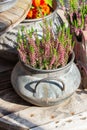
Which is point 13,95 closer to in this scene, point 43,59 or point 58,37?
point 43,59

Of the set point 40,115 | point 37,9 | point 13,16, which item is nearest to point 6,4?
point 13,16

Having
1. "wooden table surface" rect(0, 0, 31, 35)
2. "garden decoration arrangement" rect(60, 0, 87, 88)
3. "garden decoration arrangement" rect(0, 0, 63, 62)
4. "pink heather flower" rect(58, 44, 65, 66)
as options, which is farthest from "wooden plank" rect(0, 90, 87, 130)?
"wooden table surface" rect(0, 0, 31, 35)

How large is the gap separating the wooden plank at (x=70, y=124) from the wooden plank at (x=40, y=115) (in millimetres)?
27

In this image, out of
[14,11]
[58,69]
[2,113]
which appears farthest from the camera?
[2,113]

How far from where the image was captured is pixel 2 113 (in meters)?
2.37

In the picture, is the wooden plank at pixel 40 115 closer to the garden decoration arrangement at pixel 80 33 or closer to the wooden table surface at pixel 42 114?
the wooden table surface at pixel 42 114

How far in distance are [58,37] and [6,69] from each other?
62cm

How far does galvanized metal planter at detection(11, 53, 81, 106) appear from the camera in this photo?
7.34ft

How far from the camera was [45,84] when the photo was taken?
2.25 metres

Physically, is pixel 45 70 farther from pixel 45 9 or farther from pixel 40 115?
pixel 45 9

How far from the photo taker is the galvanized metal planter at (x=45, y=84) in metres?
2.24

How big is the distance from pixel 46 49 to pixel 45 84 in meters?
0.25

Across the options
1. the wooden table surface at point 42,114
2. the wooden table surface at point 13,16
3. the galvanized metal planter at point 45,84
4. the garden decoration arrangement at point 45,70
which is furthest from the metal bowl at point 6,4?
the wooden table surface at point 42,114

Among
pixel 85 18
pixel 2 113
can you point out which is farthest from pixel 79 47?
pixel 2 113
